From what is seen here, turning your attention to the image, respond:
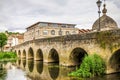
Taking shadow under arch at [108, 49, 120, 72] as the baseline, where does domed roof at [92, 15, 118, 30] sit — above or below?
above

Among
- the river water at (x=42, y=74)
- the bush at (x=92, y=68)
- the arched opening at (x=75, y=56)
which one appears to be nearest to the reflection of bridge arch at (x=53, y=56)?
the river water at (x=42, y=74)

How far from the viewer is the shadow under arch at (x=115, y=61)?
21219 mm

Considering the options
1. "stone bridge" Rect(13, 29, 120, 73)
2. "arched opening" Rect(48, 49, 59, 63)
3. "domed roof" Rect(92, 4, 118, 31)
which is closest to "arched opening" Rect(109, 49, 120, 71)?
"stone bridge" Rect(13, 29, 120, 73)

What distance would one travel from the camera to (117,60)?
2206cm

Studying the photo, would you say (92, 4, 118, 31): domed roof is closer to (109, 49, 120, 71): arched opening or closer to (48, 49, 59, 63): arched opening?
(109, 49, 120, 71): arched opening

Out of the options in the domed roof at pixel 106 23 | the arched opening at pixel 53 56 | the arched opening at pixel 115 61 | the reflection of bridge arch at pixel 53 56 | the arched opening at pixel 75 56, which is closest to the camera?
the arched opening at pixel 115 61

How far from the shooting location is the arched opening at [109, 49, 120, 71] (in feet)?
69.6

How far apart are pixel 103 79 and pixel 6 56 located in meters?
35.7

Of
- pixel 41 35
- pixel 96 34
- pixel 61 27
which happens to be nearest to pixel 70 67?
pixel 96 34

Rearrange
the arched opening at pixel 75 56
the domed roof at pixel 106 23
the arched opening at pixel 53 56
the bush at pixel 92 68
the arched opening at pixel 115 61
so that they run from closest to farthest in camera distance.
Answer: the bush at pixel 92 68
the arched opening at pixel 115 61
the arched opening at pixel 75 56
the domed roof at pixel 106 23
the arched opening at pixel 53 56

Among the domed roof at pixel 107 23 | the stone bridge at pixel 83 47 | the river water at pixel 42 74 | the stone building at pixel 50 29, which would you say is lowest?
the river water at pixel 42 74

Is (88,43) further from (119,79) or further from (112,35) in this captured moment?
(119,79)

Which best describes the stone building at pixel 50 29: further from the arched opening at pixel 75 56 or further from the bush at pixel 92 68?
the bush at pixel 92 68

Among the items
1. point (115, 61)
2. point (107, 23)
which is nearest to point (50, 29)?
point (107, 23)
